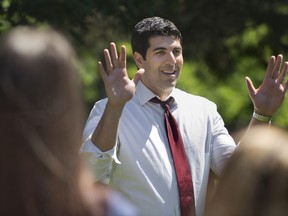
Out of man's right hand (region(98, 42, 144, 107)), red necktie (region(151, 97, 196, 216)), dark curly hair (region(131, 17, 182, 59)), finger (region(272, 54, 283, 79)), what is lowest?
red necktie (region(151, 97, 196, 216))

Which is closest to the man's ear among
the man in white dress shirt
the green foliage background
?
the man in white dress shirt

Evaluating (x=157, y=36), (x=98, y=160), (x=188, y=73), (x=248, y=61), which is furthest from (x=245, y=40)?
(x=188, y=73)

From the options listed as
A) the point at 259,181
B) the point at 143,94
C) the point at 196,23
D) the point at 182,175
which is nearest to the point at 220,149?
the point at 182,175

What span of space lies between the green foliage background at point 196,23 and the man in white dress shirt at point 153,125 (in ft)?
3.81

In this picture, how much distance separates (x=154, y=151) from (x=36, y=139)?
2.56m

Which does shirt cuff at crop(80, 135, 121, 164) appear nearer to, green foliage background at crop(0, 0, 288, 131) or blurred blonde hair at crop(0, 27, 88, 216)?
green foliage background at crop(0, 0, 288, 131)

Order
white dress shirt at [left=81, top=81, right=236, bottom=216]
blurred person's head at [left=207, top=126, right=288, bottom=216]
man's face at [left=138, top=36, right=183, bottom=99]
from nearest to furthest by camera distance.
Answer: blurred person's head at [left=207, top=126, right=288, bottom=216] → white dress shirt at [left=81, top=81, right=236, bottom=216] → man's face at [left=138, top=36, right=183, bottom=99]

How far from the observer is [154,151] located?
15.1 ft

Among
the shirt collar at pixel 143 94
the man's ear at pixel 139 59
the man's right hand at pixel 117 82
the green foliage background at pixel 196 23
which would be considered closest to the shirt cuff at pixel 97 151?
the man's right hand at pixel 117 82

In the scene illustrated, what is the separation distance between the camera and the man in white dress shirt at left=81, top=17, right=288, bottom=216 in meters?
4.32

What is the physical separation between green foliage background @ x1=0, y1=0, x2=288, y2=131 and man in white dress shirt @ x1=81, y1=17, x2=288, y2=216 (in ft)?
3.81

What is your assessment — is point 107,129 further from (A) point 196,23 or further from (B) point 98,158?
(A) point 196,23

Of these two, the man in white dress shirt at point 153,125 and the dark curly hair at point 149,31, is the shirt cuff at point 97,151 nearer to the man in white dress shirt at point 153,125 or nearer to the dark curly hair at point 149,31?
the man in white dress shirt at point 153,125

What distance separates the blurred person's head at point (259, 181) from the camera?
2.04 meters
